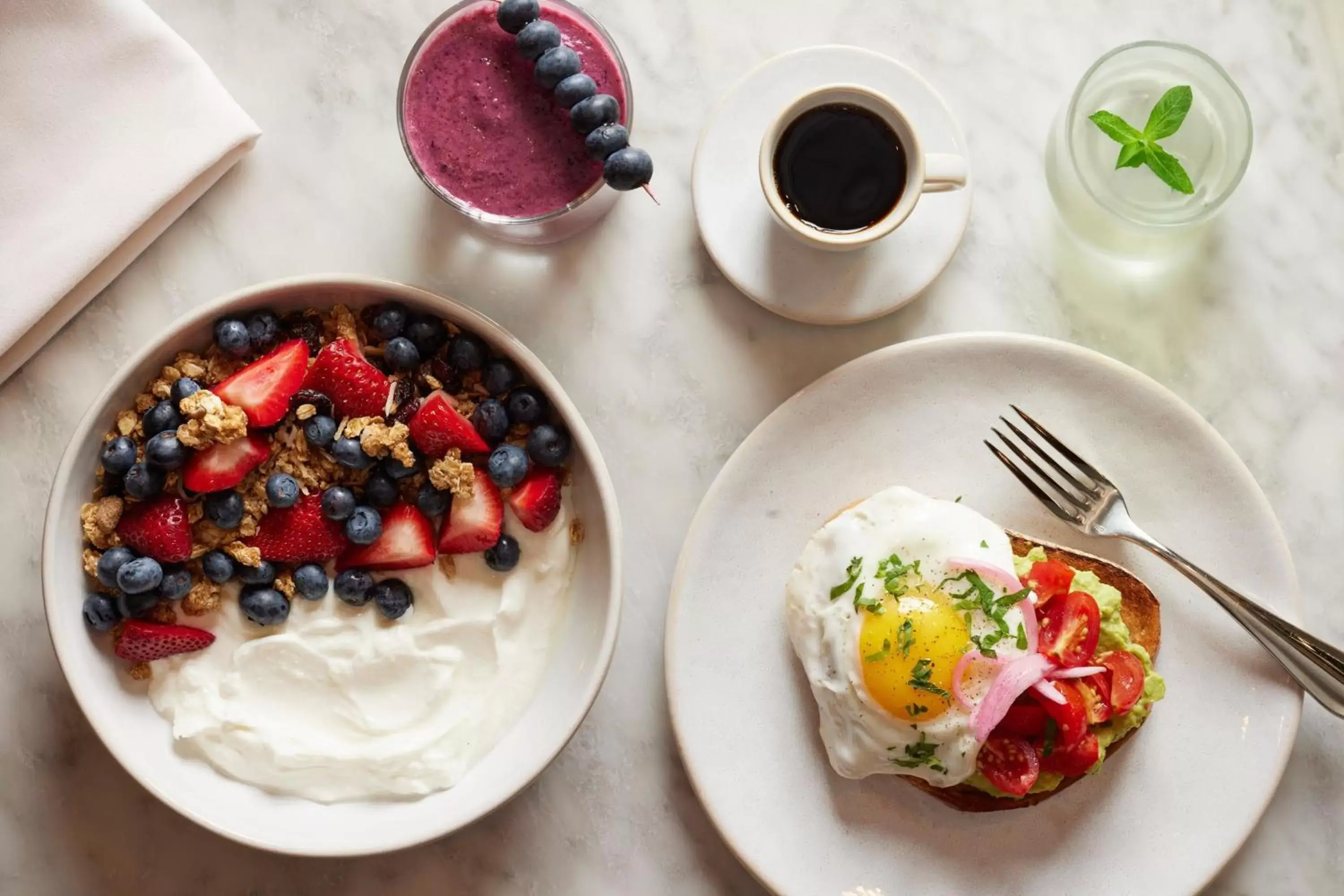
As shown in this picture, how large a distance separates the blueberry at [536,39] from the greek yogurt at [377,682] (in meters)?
0.93

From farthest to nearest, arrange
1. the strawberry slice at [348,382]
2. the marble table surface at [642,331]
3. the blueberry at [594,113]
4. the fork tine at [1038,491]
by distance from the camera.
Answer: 1. the marble table surface at [642,331]
2. the fork tine at [1038,491]
3. the strawberry slice at [348,382]
4. the blueberry at [594,113]

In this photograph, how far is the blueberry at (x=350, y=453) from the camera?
221 centimetres

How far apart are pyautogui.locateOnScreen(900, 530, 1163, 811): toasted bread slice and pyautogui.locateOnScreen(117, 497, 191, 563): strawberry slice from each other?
5.36ft

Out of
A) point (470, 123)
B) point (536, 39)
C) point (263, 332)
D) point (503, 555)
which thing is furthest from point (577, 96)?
point (503, 555)

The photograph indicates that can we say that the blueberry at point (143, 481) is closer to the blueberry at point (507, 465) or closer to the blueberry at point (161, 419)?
the blueberry at point (161, 419)

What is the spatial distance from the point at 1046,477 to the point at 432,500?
1287 mm

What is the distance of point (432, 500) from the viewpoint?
7.52ft

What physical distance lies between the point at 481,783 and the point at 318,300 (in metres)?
1.06

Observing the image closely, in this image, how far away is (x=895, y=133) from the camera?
89.4 inches

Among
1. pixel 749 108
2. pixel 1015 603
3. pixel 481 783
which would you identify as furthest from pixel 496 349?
pixel 1015 603

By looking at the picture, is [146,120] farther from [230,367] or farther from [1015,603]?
[1015,603]

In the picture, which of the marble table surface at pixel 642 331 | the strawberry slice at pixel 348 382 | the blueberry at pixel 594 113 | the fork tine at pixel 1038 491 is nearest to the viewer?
→ the blueberry at pixel 594 113

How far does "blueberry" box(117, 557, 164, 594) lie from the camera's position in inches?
85.6

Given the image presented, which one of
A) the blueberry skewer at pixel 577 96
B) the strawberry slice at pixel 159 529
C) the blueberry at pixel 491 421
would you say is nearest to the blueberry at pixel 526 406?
the blueberry at pixel 491 421
